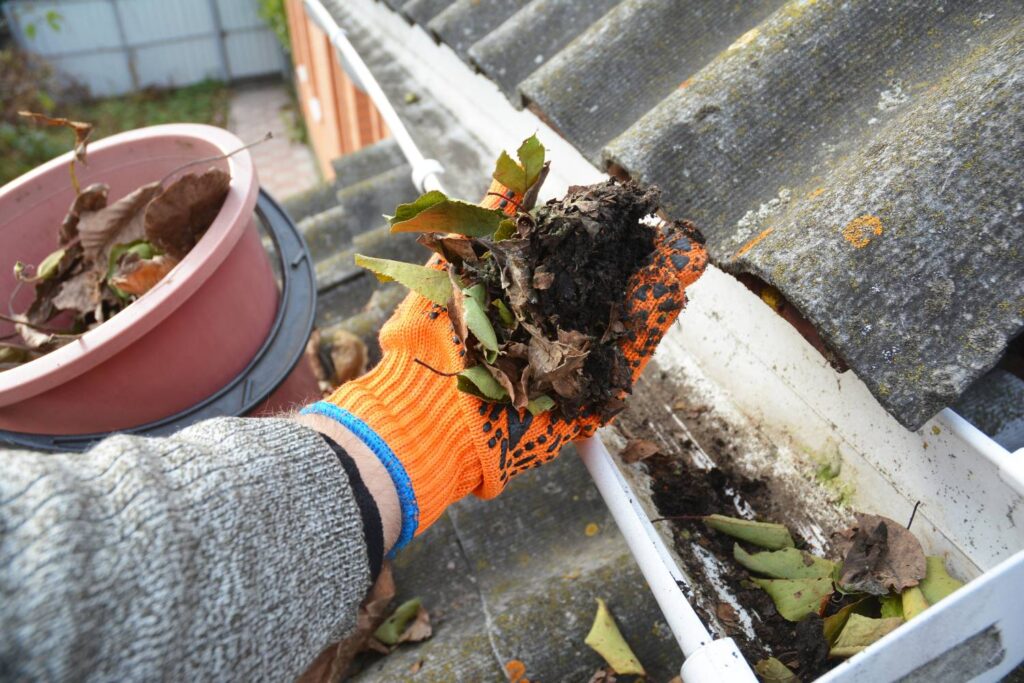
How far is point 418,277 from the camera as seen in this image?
1.09m

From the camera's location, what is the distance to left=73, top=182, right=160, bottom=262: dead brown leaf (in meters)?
1.51

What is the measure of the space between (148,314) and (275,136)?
8657 millimetres

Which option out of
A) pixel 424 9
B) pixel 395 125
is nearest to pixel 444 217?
pixel 395 125

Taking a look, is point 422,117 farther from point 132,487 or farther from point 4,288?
point 132,487

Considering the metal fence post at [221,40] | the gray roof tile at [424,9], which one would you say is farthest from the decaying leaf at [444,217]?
the metal fence post at [221,40]

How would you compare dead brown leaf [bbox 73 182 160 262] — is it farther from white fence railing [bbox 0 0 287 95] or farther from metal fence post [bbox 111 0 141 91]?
metal fence post [bbox 111 0 141 91]

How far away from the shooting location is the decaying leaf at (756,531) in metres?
1.11

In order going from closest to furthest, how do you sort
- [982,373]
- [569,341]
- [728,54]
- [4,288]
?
[982,373]
[569,341]
[728,54]
[4,288]

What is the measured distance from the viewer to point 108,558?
67 cm

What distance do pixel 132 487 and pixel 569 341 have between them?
0.56 metres

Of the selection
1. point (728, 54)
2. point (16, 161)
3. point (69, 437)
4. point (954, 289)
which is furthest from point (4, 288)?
point (16, 161)

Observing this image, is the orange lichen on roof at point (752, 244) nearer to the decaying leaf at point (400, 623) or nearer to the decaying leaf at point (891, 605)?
the decaying leaf at point (891, 605)

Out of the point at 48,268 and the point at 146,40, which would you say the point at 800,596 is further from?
the point at 146,40

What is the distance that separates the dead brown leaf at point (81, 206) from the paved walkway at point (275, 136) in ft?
23.5
